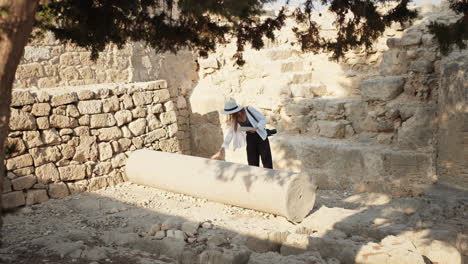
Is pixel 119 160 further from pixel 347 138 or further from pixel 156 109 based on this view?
pixel 347 138

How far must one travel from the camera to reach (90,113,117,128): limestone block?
7.71 metres

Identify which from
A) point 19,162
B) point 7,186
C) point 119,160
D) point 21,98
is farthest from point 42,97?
point 119,160

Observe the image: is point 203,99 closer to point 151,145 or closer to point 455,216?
point 151,145

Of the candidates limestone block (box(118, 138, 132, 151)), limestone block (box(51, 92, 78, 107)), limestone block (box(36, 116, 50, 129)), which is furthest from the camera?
limestone block (box(118, 138, 132, 151))

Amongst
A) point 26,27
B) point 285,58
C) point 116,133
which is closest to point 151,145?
point 116,133

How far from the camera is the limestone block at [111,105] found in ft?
26.0

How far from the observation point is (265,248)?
5.25 meters

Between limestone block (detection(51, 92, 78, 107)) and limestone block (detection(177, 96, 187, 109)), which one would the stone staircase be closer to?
limestone block (detection(177, 96, 187, 109))

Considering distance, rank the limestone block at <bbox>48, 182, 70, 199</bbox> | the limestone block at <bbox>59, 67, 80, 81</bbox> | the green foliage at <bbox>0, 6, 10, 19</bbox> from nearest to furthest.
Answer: the green foliage at <bbox>0, 6, 10, 19</bbox> < the limestone block at <bbox>48, 182, 70, 199</bbox> < the limestone block at <bbox>59, 67, 80, 81</bbox>

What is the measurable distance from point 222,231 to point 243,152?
174 inches

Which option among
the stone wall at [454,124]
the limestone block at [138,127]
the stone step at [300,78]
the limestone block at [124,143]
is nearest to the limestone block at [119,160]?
the limestone block at [124,143]

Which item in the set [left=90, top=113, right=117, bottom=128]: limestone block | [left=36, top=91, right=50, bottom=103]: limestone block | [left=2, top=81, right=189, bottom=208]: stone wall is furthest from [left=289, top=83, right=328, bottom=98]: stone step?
[left=36, top=91, right=50, bottom=103]: limestone block

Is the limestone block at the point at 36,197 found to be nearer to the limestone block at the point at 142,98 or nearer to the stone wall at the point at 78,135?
the stone wall at the point at 78,135

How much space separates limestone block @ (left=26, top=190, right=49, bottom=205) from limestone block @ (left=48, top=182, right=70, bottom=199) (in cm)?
10
